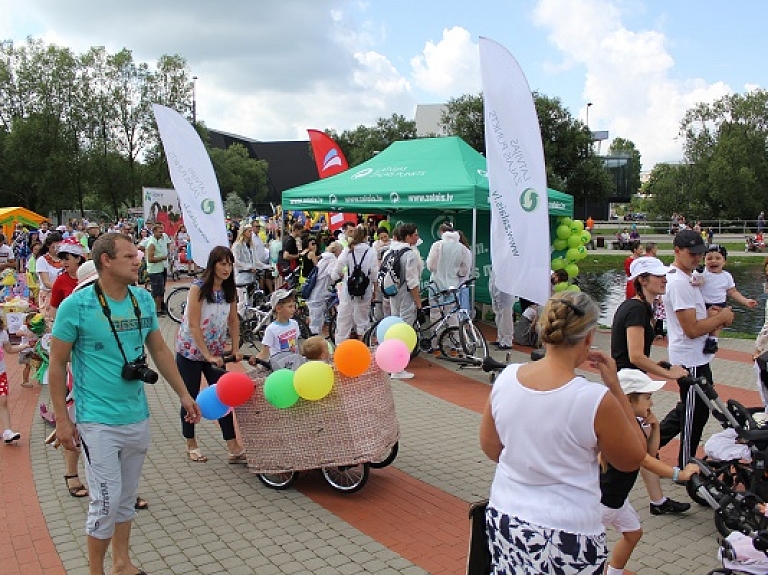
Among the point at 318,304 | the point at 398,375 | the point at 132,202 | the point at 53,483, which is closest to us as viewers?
the point at 53,483

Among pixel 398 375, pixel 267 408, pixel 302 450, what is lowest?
pixel 398 375

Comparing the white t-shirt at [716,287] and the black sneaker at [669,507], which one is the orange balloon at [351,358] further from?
the white t-shirt at [716,287]

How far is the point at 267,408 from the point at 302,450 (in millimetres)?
416

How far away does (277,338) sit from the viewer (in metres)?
6.12

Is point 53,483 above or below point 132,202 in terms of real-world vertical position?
below

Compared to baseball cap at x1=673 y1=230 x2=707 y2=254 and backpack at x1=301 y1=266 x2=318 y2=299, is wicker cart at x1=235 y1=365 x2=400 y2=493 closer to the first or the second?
baseball cap at x1=673 y1=230 x2=707 y2=254

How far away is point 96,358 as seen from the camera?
3518 millimetres

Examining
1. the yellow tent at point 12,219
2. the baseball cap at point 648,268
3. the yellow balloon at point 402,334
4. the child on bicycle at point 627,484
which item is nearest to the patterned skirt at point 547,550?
the child on bicycle at point 627,484

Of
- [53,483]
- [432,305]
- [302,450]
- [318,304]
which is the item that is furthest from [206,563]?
[318,304]

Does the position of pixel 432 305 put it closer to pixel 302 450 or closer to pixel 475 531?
pixel 302 450

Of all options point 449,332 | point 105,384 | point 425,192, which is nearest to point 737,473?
point 105,384

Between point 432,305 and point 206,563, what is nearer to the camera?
point 206,563

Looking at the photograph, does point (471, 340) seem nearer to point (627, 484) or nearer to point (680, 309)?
point (680, 309)

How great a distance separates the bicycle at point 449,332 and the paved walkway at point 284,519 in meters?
2.76
